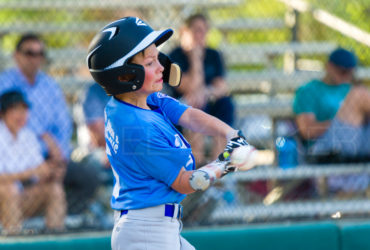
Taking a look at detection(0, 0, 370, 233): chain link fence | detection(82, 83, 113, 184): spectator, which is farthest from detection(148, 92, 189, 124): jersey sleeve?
detection(82, 83, 113, 184): spectator

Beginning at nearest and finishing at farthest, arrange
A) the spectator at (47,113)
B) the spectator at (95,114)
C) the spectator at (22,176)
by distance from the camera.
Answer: the spectator at (22,176), the spectator at (47,113), the spectator at (95,114)

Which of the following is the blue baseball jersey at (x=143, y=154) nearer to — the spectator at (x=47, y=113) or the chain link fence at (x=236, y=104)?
the chain link fence at (x=236, y=104)

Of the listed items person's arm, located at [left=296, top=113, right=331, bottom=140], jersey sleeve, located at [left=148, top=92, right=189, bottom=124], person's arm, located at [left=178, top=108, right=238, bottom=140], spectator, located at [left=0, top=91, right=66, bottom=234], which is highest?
jersey sleeve, located at [left=148, top=92, right=189, bottom=124]

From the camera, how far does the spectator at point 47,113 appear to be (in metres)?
4.05

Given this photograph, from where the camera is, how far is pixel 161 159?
2.19 metres

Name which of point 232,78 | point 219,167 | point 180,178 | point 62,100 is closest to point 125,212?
point 180,178

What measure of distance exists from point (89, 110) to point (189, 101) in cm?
76

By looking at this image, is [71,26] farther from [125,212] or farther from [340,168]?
[125,212]

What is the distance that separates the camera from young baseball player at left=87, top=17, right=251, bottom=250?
2197 mm

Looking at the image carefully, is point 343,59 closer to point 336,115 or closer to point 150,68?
point 336,115

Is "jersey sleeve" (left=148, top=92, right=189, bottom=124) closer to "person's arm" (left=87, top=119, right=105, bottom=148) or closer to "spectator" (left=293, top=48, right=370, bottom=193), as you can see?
"person's arm" (left=87, top=119, right=105, bottom=148)

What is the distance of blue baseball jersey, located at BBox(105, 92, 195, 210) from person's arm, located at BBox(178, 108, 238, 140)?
0.03 metres

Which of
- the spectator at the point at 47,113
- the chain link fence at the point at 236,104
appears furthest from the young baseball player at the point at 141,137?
the spectator at the point at 47,113

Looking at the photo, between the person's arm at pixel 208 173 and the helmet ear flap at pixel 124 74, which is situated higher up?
the helmet ear flap at pixel 124 74
